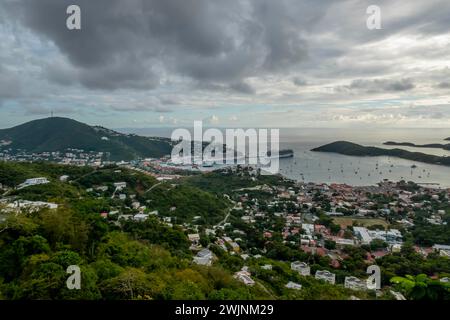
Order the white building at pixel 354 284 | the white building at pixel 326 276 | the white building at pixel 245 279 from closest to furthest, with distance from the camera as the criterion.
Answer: the white building at pixel 245 279 → the white building at pixel 354 284 → the white building at pixel 326 276

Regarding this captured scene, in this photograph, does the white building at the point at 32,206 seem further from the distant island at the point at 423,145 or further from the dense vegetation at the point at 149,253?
the distant island at the point at 423,145

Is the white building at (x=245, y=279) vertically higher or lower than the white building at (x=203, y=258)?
higher

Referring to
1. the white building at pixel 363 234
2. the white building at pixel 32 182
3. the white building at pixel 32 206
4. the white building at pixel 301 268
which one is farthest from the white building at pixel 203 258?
the white building at pixel 363 234

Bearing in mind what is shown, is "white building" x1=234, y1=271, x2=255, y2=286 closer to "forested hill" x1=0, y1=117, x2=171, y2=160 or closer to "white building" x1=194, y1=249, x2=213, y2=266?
"white building" x1=194, y1=249, x2=213, y2=266

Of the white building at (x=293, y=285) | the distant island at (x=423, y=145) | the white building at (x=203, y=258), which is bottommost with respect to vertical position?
the white building at (x=293, y=285)

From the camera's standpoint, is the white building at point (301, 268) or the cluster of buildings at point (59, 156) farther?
the cluster of buildings at point (59, 156)

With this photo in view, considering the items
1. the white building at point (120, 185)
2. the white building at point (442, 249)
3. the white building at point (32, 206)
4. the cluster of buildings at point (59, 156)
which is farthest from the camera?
the cluster of buildings at point (59, 156)

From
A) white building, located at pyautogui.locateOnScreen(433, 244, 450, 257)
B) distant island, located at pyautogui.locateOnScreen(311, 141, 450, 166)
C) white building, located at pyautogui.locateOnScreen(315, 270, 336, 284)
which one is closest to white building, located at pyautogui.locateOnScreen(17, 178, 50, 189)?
white building, located at pyautogui.locateOnScreen(315, 270, 336, 284)
